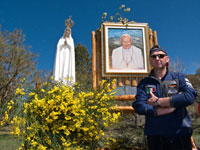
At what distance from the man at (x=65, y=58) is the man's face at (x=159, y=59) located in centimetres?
267

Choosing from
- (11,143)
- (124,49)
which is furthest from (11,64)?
(124,49)

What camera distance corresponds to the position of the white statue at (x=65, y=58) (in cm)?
426

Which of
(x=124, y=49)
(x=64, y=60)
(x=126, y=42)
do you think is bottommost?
(x=64, y=60)

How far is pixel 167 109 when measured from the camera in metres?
1.58

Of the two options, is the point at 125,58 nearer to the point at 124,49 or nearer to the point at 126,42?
the point at 124,49

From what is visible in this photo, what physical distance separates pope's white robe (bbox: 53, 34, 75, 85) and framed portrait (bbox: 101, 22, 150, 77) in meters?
0.86

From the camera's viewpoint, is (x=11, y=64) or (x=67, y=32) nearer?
(x=67, y=32)

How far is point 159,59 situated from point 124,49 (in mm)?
2563

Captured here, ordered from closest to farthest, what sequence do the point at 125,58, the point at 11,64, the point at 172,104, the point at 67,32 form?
the point at 172,104, the point at 125,58, the point at 67,32, the point at 11,64

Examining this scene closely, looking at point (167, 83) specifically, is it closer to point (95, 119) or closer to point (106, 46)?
point (95, 119)

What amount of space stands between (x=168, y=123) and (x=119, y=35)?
317cm

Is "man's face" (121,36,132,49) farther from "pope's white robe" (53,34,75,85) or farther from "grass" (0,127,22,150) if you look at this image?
"grass" (0,127,22,150)

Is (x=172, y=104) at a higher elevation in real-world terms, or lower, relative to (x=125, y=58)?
lower

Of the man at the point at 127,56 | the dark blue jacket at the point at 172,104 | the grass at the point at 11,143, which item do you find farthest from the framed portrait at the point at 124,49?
the dark blue jacket at the point at 172,104
